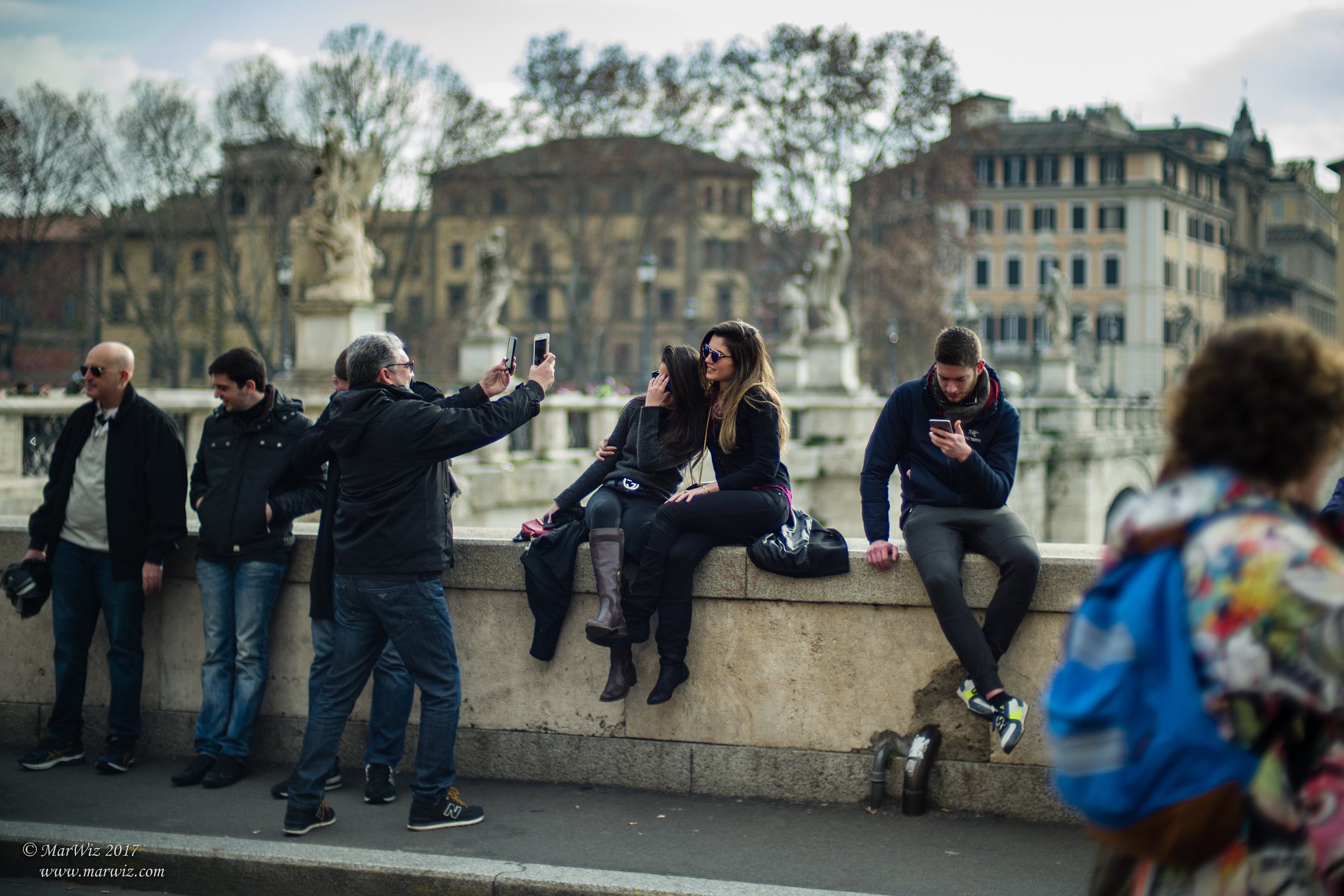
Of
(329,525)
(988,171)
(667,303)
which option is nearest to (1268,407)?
(329,525)

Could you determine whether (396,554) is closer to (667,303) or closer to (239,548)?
(239,548)

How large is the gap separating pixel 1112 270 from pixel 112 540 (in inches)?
3224

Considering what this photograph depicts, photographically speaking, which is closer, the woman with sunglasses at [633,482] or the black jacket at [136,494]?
the woman with sunglasses at [633,482]

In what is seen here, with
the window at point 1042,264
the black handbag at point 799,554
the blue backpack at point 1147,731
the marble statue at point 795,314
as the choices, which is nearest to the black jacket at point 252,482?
the black handbag at point 799,554

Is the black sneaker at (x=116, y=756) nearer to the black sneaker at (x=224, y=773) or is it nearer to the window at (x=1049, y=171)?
the black sneaker at (x=224, y=773)

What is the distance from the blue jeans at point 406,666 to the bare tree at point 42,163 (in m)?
36.2

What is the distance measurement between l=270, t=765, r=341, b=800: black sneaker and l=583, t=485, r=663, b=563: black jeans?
1.40 m

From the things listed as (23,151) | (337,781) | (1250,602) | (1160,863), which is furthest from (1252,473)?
(23,151)

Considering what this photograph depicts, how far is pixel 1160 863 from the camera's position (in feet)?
6.93

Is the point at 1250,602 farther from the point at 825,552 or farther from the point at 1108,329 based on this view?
the point at 1108,329

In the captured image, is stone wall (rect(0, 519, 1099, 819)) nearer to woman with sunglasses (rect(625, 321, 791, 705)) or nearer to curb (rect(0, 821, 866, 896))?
woman with sunglasses (rect(625, 321, 791, 705))

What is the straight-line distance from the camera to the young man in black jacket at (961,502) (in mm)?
4531

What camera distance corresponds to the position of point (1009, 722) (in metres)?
4.38

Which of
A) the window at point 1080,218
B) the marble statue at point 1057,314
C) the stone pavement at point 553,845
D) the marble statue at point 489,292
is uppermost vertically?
the window at point 1080,218
